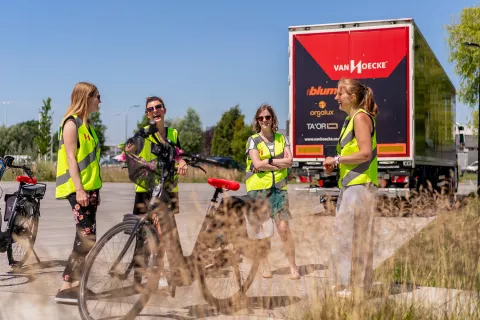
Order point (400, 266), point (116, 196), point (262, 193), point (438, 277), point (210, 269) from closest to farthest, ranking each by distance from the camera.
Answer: point (210, 269)
point (438, 277)
point (400, 266)
point (262, 193)
point (116, 196)

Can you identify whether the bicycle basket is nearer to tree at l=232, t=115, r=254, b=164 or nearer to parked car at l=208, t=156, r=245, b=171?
parked car at l=208, t=156, r=245, b=171

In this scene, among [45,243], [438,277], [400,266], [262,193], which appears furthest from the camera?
[45,243]

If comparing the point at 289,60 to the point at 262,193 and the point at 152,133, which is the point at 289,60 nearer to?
the point at 262,193

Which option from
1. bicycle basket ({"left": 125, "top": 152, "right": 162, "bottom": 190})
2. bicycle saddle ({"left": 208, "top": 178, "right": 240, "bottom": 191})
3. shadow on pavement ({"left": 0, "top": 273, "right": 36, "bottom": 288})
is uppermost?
bicycle basket ({"left": 125, "top": 152, "right": 162, "bottom": 190})

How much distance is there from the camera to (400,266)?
6.39 m

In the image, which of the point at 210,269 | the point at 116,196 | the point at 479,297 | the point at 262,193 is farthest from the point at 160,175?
the point at 116,196

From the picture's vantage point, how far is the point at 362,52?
46.7 ft

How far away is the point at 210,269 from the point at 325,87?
32.1 feet

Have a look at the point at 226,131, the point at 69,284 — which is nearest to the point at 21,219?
the point at 69,284

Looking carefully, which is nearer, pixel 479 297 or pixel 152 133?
pixel 479 297

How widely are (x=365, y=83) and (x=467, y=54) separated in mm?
26968

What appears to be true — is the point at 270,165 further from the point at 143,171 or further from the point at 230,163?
the point at 230,163

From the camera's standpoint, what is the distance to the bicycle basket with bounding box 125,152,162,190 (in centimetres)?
523

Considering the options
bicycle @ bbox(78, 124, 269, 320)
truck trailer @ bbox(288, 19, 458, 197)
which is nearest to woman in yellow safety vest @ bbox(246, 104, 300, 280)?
bicycle @ bbox(78, 124, 269, 320)
